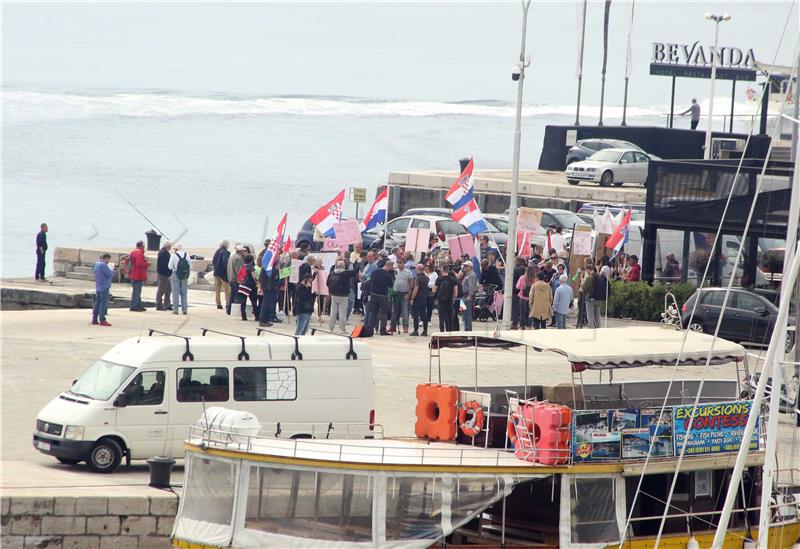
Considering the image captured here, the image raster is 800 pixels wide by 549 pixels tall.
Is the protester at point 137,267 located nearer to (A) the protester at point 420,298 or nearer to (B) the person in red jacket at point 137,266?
(B) the person in red jacket at point 137,266

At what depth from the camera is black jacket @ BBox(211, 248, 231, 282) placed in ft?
97.4

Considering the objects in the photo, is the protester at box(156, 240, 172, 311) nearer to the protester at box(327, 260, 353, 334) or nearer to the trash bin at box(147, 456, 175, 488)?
the protester at box(327, 260, 353, 334)

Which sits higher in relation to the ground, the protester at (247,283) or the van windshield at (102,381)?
the protester at (247,283)

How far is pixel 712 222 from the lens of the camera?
3203 centimetres

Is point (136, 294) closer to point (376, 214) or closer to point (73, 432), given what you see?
point (376, 214)

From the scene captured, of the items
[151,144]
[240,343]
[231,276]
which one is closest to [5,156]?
[151,144]

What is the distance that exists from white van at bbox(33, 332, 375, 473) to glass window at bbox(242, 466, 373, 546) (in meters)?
2.86

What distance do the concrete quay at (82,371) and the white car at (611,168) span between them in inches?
804

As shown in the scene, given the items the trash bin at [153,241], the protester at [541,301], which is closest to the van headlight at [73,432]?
the protester at [541,301]

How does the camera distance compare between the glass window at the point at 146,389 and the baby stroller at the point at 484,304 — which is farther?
the baby stroller at the point at 484,304

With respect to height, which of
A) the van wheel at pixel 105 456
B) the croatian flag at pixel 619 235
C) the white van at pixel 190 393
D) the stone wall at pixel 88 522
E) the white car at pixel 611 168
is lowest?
the stone wall at pixel 88 522

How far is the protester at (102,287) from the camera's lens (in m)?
26.8

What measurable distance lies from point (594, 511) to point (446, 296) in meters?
13.0

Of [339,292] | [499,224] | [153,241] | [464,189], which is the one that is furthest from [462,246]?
[153,241]
